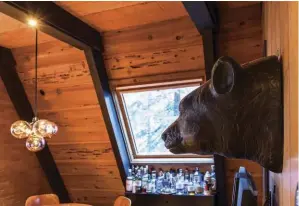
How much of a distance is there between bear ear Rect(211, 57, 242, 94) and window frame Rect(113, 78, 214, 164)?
2.19m

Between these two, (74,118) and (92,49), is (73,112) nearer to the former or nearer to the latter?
(74,118)

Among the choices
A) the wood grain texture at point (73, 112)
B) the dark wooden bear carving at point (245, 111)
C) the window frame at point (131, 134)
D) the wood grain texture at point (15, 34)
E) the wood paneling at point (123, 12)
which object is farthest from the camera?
the wood grain texture at point (73, 112)

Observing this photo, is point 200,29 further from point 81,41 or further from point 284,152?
point 284,152

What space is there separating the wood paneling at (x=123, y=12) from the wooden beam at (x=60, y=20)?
58mm

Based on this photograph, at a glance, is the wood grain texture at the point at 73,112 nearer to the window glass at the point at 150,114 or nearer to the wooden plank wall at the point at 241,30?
the window glass at the point at 150,114

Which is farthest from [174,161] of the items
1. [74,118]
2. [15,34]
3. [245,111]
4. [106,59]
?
[245,111]

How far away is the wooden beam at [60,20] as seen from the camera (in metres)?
2.33

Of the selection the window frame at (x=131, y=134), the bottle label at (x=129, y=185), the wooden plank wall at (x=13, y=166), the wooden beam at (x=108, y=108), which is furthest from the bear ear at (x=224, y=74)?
the wooden plank wall at (x=13, y=166)

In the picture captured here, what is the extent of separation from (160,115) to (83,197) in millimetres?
1861

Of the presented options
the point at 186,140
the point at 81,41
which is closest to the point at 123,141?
the point at 81,41

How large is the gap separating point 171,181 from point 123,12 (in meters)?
2.12

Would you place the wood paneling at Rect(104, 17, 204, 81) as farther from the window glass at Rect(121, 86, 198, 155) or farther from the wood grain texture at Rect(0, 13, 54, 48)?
the wood grain texture at Rect(0, 13, 54, 48)

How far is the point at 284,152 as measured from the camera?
893 mm

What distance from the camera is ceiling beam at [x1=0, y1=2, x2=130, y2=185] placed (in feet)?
7.77
